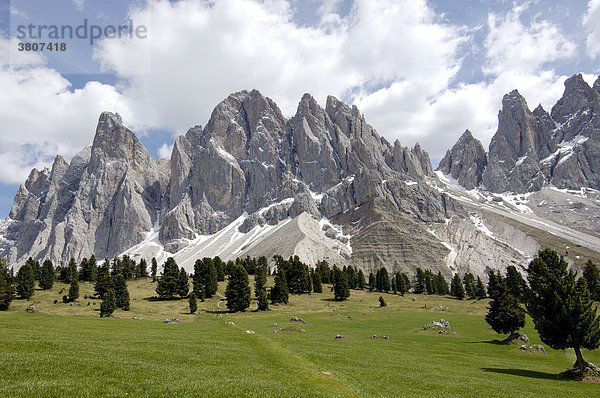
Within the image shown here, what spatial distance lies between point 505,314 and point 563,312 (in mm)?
22935

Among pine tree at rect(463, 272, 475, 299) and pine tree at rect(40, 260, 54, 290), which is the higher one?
pine tree at rect(40, 260, 54, 290)

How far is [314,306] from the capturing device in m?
98.4

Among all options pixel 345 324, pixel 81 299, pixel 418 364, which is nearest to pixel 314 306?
pixel 345 324

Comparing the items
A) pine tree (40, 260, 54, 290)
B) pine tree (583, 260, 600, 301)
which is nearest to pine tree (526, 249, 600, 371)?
Result: pine tree (583, 260, 600, 301)

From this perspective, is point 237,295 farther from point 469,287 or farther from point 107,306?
point 469,287

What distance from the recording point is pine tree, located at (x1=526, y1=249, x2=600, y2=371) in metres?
34.1

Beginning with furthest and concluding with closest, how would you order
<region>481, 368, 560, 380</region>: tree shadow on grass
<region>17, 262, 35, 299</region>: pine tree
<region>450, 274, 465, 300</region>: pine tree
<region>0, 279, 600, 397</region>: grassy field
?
<region>450, 274, 465, 300</region>: pine tree
<region>17, 262, 35, 299</region>: pine tree
<region>481, 368, 560, 380</region>: tree shadow on grass
<region>0, 279, 600, 397</region>: grassy field

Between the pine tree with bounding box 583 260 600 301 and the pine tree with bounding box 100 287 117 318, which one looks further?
the pine tree with bounding box 583 260 600 301

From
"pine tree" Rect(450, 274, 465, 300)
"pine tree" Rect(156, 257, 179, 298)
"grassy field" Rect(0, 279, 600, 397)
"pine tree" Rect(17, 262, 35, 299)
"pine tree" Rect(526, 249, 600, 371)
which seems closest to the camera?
"grassy field" Rect(0, 279, 600, 397)

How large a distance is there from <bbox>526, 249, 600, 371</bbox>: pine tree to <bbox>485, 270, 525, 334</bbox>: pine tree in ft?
61.2

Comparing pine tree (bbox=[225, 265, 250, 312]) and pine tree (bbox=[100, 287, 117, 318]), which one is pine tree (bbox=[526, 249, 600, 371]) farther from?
pine tree (bbox=[100, 287, 117, 318])

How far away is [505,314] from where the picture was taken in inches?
2201

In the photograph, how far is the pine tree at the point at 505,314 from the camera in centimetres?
5519

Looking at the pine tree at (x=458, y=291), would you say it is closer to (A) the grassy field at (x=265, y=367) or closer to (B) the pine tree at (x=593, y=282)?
(B) the pine tree at (x=593, y=282)
